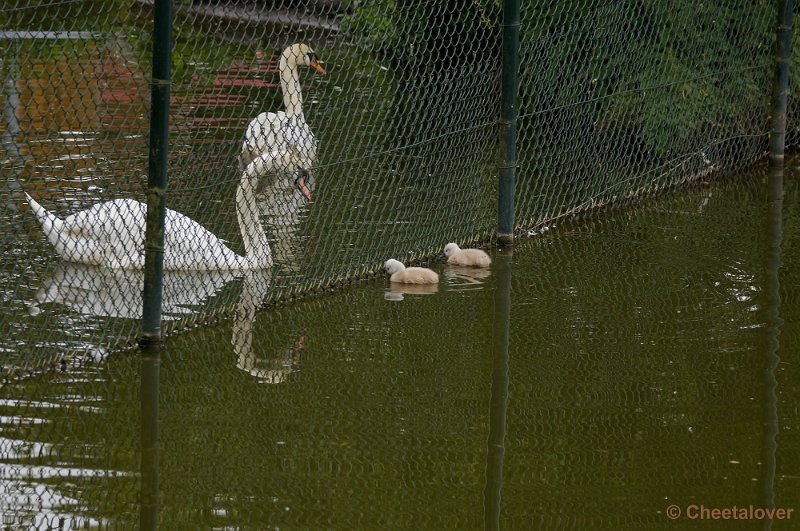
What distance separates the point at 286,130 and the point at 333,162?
0.56 m

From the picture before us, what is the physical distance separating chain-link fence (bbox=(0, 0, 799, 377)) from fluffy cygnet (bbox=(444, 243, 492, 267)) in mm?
219

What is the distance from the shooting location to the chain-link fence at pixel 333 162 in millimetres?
6820

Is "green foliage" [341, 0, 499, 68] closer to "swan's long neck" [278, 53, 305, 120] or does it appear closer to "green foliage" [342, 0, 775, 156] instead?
"green foliage" [342, 0, 775, 156]

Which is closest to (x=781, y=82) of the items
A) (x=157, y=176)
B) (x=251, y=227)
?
(x=251, y=227)

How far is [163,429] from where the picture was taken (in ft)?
17.0

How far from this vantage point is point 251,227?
7625 mm

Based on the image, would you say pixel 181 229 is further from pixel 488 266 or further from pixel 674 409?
pixel 674 409

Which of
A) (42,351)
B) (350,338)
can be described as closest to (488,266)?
(350,338)

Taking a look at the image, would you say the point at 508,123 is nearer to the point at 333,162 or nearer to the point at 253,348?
the point at 333,162
